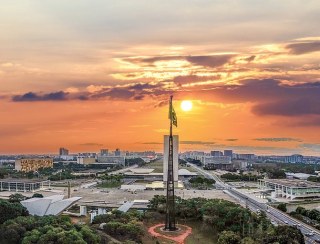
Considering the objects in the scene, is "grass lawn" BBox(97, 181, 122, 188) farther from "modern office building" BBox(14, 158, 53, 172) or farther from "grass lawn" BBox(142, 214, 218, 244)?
"modern office building" BBox(14, 158, 53, 172)

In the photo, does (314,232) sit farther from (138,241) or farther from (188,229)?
(138,241)

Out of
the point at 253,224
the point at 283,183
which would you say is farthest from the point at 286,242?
the point at 283,183

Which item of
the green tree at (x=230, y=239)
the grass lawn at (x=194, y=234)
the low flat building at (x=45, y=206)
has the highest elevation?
the low flat building at (x=45, y=206)

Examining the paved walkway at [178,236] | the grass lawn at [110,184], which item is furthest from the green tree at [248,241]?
the grass lawn at [110,184]

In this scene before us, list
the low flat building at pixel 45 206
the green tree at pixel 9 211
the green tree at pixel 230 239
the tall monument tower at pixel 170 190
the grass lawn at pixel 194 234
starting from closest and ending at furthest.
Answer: the green tree at pixel 230 239, the grass lawn at pixel 194 234, the green tree at pixel 9 211, the tall monument tower at pixel 170 190, the low flat building at pixel 45 206

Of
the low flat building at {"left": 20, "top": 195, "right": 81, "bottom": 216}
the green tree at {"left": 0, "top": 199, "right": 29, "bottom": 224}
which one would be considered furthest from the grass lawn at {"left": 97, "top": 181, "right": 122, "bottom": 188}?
the green tree at {"left": 0, "top": 199, "right": 29, "bottom": 224}

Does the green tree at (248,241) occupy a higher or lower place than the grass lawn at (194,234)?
higher

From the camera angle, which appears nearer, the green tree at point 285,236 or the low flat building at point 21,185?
the green tree at point 285,236

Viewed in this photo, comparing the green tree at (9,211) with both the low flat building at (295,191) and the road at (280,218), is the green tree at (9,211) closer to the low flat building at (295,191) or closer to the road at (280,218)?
the road at (280,218)

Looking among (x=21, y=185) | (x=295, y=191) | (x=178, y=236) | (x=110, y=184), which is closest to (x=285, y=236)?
(x=178, y=236)
